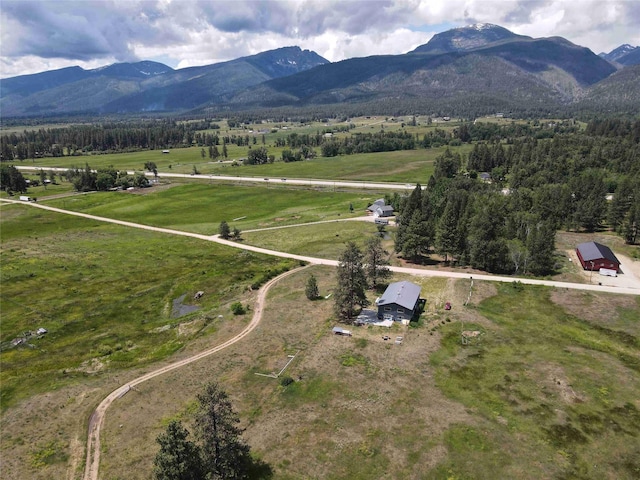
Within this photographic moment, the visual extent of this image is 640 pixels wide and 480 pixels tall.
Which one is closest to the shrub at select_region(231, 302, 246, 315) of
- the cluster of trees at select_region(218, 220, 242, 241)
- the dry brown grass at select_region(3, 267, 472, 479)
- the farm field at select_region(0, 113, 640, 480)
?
the farm field at select_region(0, 113, 640, 480)

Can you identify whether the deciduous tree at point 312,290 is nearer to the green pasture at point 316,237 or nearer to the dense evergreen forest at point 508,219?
the green pasture at point 316,237

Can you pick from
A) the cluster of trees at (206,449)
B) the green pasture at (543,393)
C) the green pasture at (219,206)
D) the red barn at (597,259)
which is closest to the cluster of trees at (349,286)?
the green pasture at (543,393)

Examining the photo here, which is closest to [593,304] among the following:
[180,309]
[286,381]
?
[286,381]

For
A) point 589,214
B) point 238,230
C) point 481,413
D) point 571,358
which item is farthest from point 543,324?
point 238,230

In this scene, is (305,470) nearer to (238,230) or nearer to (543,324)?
(543,324)

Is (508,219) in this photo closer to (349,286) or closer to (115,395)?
(349,286)

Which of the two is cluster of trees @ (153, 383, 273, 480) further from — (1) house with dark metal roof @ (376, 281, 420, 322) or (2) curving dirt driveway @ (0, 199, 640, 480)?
(1) house with dark metal roof @ (376, 281, 420, 322)

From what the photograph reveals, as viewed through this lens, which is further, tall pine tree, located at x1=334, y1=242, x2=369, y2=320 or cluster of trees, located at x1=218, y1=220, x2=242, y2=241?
cluster of trees, located at x1=218, y1=220, x2=242, y2=241

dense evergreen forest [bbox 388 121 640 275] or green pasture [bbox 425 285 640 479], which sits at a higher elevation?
dense evergreen forest [bbox 388 121 640 275]
